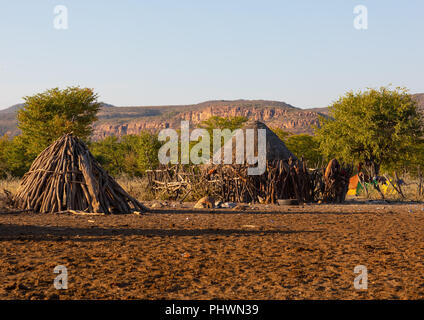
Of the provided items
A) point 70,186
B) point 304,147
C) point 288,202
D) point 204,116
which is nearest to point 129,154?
point 304,147

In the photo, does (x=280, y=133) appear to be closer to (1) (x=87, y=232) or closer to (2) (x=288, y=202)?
(2) (x=288, y=202)

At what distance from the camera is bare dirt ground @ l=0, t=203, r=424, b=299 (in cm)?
448

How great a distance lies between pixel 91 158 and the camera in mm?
12305

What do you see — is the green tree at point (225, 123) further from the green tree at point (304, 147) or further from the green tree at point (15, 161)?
the green tree at point (15, 161)

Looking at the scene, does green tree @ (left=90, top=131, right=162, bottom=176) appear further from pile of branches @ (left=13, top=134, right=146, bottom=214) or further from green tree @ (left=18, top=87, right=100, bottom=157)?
pile of branches @ (left=13, top=134, right=146, bottom=214)

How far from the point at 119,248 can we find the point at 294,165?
32.5ft

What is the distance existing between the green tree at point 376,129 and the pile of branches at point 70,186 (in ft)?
49.2

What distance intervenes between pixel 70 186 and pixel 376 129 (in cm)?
1674

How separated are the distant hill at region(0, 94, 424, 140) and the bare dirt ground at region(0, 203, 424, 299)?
85.4 metres

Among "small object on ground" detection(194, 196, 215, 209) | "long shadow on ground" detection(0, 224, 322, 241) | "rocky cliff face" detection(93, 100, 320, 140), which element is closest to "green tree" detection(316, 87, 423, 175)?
"small object on ground" detection(194, 196, 215, 209)

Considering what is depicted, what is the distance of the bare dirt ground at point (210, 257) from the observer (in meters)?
4.48

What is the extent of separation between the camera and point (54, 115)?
32.9 meters
